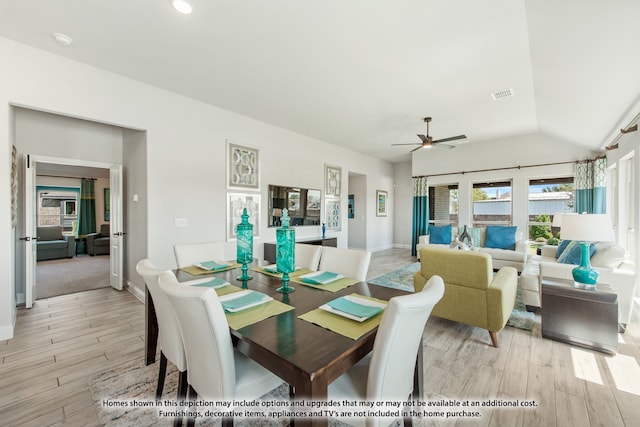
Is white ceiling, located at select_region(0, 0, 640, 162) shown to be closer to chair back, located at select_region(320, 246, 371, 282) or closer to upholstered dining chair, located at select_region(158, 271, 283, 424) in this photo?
chair back, located at select_region(320, 246, 371, 282)

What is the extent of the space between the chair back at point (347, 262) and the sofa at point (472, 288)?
903 millimetres

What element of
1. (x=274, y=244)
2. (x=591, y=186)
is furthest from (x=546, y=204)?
(x=274, y=244)

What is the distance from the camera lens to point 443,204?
Result: 7156 mm

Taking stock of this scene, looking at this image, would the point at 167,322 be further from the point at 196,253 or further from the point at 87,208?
the point at 87,208

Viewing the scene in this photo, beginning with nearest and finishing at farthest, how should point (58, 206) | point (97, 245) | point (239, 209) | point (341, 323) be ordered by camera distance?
point (341, 323)
point (239, 209)
point (97, 245)
point (58, 206)

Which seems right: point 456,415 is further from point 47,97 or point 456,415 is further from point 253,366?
point 47,97

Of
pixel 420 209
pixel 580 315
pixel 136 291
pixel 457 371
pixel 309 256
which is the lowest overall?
pixel 457 371

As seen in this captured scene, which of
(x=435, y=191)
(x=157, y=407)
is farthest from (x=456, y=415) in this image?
(x=435, y=191)

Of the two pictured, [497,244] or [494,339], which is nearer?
[494,339]

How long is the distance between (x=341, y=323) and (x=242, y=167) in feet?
12.2

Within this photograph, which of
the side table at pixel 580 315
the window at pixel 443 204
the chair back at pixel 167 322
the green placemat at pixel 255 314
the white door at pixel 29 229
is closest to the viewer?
the green placemat at pixel 255 314

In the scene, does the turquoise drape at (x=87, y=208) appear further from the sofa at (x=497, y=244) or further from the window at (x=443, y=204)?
the window at (x=443, y=204)

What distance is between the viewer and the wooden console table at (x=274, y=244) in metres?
→ 4.51

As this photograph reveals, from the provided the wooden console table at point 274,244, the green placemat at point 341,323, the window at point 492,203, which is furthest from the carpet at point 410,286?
the green placemat at point 341,323
